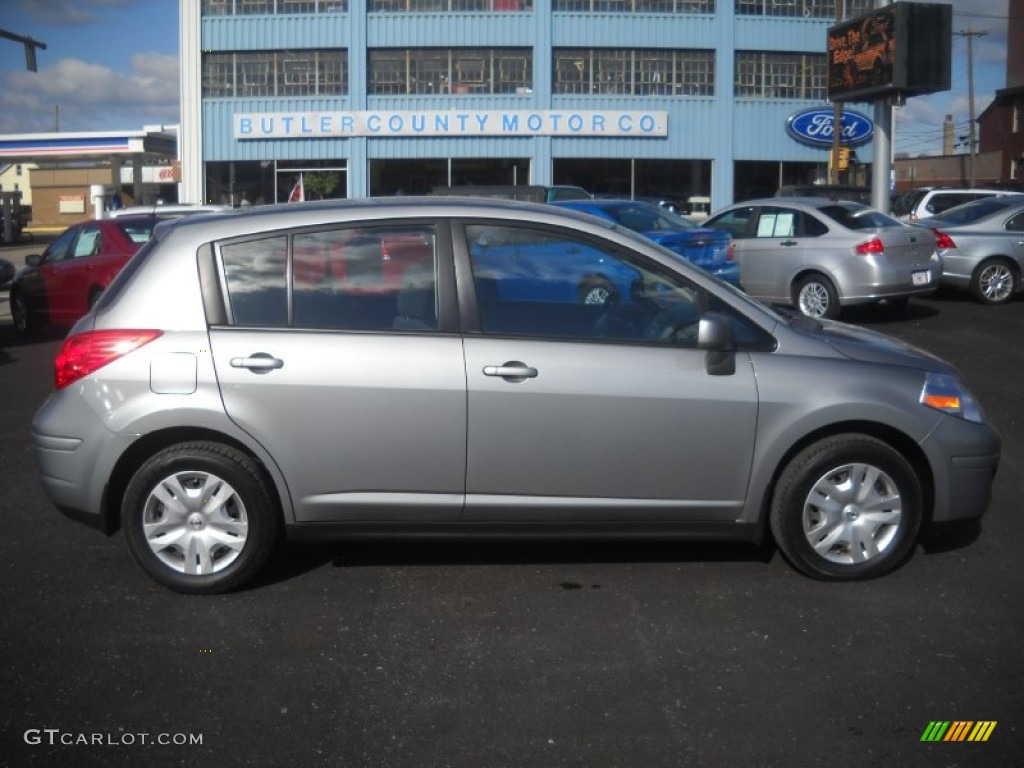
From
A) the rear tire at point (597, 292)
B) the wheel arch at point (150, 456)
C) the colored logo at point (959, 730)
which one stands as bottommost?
the colored logo at point (959, 730)

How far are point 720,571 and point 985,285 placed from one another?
1232cm

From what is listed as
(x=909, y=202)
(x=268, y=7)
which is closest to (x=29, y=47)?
(x=268, y=7)

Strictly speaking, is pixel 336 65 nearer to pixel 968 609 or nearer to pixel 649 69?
pixel 649 69

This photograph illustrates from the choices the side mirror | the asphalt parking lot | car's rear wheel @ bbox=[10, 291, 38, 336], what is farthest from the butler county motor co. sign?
the side mirror

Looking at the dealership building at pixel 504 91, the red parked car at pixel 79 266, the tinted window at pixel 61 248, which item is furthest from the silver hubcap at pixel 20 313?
the dealership building at pixel 504 91

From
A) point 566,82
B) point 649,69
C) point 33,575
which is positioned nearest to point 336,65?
point 566,82

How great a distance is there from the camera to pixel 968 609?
502 cm

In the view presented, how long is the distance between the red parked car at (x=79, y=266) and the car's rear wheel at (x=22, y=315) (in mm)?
21

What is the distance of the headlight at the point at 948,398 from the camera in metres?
5.25

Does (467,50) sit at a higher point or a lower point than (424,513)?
higher

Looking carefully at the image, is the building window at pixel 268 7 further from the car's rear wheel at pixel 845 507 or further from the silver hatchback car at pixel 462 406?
the car's rear wheel at pixel 845 507

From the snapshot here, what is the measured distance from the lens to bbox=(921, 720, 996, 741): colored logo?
387 cm

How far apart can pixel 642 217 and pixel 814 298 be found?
7.70 feet

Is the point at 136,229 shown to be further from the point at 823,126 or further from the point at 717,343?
the point at 823,126
